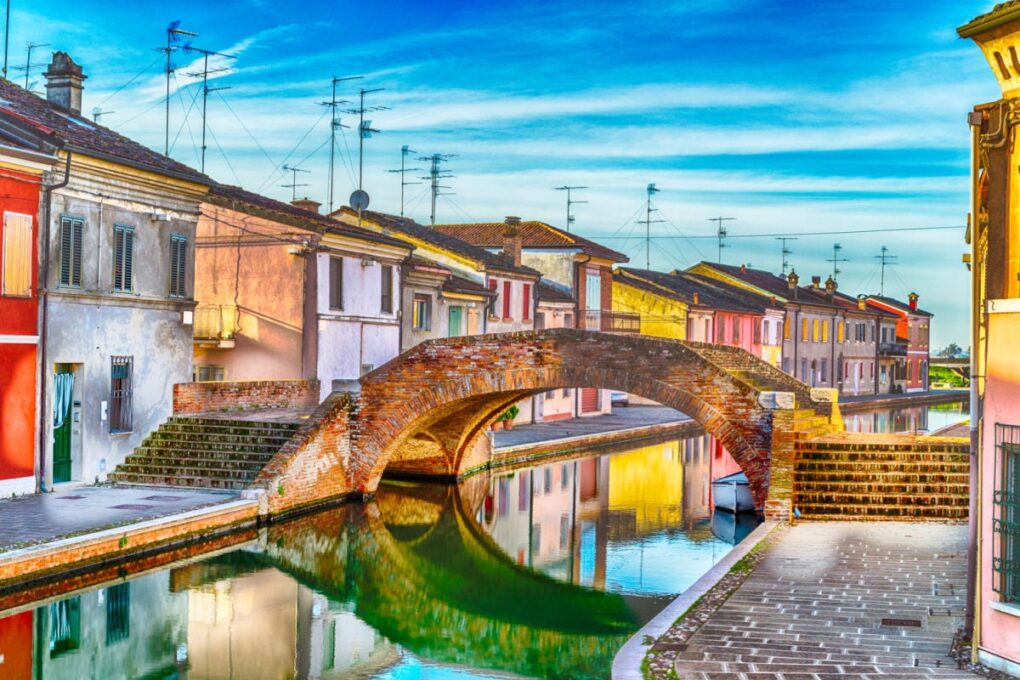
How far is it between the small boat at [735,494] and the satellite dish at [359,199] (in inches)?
676

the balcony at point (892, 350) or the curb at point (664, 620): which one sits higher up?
the balcony at point (892, 350)

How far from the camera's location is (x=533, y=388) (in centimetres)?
2428

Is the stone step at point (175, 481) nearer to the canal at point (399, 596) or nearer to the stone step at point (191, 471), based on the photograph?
the stone step at point (191, 471)

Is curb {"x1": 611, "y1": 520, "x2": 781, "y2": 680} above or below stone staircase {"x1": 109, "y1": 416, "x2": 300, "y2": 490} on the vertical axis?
below

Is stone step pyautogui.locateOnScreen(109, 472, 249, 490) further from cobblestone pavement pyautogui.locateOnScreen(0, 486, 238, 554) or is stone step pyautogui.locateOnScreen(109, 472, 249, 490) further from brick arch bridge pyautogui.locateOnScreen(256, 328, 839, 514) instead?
brick arch bridge pyautogui.locateOnScreen(256, 328, 839, 514)

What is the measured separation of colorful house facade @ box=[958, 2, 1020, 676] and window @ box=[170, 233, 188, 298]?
1772 cm

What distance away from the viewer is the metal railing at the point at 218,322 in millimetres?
30359

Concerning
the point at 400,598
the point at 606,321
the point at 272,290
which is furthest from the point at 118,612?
the point at 606,321

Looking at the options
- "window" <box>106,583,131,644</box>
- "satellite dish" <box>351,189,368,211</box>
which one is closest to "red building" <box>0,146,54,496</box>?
"window" <box>106,583,131,644</box>

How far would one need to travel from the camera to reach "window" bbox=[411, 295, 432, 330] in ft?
117

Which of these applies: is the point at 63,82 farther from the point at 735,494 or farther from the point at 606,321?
the point at 606,321

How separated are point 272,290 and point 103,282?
25.0ft

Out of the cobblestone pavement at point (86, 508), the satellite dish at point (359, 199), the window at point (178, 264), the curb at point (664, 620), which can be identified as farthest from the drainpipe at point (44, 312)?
the satellite dish at point (359, 199)

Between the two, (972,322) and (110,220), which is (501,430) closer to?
(110,220)
